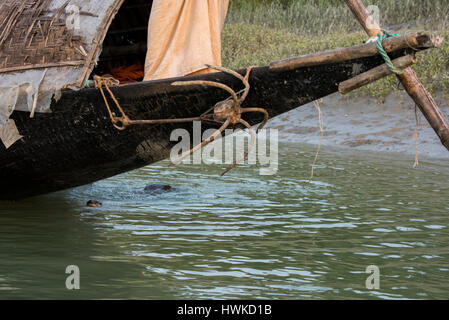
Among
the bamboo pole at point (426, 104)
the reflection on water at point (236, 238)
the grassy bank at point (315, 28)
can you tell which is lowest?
the reflection on water at point (236, 238)

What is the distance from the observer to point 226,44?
16375 mm

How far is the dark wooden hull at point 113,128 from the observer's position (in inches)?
188

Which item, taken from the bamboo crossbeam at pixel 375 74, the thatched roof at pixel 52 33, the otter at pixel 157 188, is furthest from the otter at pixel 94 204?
the bamboo crossbeam at pixel 375 74

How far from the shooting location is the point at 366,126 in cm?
1011

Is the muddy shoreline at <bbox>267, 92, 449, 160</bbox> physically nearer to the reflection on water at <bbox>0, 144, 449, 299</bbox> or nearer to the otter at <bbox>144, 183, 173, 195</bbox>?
the reflection on water at <bbox>0, 144, 449, 299</bbox>

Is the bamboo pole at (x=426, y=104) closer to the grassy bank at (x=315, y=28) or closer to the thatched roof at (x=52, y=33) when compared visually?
the thatched roof at (x=52, y=33)

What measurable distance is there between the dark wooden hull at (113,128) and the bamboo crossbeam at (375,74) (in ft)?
0.24

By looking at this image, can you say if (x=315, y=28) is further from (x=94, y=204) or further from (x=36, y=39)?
(x=36, y=39)

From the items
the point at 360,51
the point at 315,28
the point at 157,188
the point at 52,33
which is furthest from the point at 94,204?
the point at 315,28

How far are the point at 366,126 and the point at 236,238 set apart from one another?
17.8 feet
